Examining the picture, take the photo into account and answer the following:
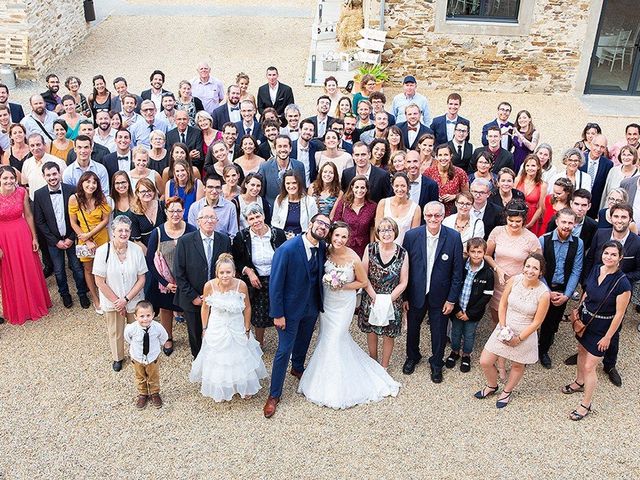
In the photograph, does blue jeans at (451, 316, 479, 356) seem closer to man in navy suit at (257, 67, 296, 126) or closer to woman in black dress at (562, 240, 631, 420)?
woman in black dress at (562, 240, 631, 420)

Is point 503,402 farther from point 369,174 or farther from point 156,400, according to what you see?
point 156,400

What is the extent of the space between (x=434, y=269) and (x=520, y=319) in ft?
2.83

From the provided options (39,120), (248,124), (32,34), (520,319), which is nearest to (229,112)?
(248,124)

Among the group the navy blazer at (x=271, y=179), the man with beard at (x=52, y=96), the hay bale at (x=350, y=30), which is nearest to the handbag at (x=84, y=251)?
the navy blazer at (x=271, y=179)

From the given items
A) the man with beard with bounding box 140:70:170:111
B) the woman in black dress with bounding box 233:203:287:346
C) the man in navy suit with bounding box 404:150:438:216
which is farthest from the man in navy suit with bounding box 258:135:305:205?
the man with beard with bounding box 140:70:170:111

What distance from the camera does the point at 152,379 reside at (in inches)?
227

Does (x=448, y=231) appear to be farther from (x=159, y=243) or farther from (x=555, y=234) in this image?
(x=159, y=243)

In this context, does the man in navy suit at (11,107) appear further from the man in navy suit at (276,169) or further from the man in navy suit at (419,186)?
the man in navy suit at (419,186)

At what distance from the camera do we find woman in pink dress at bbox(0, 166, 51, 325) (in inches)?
267

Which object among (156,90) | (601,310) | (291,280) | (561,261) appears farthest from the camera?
(156,90)

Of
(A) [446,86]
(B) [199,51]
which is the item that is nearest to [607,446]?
(A) [446,86]

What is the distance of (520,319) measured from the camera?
18.4 feet

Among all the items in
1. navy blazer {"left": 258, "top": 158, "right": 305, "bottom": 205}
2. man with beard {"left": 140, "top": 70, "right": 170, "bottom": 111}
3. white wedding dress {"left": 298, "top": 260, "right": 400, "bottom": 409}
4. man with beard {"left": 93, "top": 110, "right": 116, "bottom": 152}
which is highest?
man with beard {"left": 140, "top": 70, "right": 170, "bottom": 111}

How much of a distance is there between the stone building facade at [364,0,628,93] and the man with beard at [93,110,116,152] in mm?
7427
